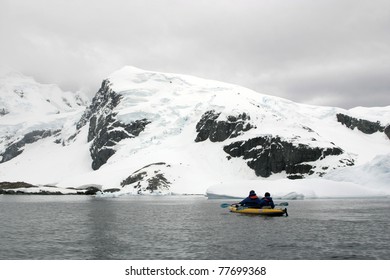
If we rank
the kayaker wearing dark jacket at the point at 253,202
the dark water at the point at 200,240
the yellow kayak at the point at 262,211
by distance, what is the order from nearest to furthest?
the dark water at the point at 200,240
the yellow kayak at the point at 262,211
the kayaker wearing dark jacket at the point at 253,202

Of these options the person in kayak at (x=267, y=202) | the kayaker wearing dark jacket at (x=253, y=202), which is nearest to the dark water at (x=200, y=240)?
the person in kayak at (x=267, y=202)

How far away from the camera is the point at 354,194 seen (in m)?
126

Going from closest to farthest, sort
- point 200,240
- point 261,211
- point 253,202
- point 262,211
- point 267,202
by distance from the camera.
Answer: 1. point 200,240
2. point 262,211
3. point 261,211
4. point 267,202
5. point 253,202

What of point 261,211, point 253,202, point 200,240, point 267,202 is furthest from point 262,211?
point 200,240

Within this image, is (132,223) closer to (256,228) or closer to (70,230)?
(70,230)

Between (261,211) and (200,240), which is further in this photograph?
(261,211)

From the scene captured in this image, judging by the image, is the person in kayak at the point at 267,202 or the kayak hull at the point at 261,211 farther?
the person in kayak at the point at 267,202

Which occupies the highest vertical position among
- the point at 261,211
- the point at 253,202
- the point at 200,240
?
the point at 253,202

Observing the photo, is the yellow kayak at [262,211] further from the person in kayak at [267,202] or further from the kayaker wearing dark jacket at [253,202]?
the person in kayak at [267,202]

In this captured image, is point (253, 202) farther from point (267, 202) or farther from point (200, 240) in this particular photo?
point (200, 240)
